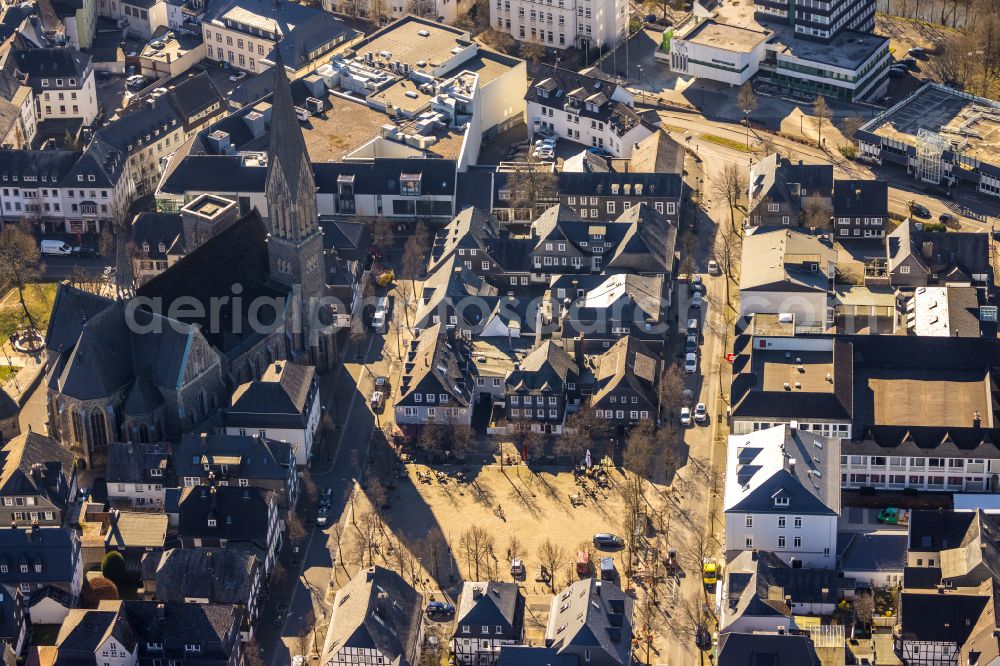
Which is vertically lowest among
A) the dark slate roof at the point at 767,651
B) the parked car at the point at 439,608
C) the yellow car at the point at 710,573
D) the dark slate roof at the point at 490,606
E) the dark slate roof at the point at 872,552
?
the parked car at the point at 439,608

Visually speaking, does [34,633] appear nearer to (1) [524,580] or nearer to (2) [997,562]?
(1) [524,580]

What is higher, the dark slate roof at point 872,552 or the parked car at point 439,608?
the dark slate roof at point 872,552

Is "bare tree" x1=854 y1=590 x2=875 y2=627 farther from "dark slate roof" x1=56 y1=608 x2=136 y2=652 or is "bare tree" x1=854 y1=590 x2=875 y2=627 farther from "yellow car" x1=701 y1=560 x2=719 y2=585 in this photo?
"dark slate roof" x1=56 y1=608 x2=136 y2=652

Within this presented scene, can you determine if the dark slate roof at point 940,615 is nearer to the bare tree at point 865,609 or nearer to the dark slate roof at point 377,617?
the bare tree at point 865,609

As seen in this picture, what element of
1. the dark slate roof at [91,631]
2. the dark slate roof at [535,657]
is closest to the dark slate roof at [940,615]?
the dark slate roof at [535,657]

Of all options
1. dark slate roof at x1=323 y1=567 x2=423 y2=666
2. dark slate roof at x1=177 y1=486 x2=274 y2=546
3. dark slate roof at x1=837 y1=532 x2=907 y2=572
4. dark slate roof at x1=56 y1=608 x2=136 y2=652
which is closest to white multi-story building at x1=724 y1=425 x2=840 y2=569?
dark slate roof at x1=837 y1=532 x2=907 y2=572

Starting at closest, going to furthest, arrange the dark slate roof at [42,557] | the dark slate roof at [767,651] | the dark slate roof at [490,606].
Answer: the dark slate roof at [767,651] → the dark slate roof at [490,606] → the dark slate roof at [42,557]
